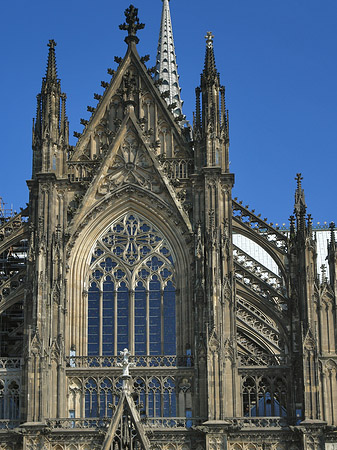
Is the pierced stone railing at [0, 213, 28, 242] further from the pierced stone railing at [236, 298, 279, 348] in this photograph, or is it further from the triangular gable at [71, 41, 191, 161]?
the pierced stone railing at [236, 298, 279, 348]

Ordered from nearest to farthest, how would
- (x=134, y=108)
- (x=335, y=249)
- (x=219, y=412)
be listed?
(x=219, y=412)
(x=335, y=249)
(x=134, y=108)

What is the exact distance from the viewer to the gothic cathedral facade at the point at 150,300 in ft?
137

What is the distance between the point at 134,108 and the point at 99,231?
5843 millimetres

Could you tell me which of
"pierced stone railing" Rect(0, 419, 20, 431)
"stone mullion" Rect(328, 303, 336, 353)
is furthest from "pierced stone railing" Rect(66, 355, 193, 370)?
"stone mullion" Rect(328, 303, 336, 353)

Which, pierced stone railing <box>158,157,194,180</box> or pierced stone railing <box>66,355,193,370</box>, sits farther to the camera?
pierced stone railing <box>158,157,194,180</box>

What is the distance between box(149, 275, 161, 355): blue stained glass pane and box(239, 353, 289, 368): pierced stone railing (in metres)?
3.40

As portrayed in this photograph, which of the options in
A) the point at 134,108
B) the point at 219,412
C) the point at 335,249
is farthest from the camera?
the point at 134,108

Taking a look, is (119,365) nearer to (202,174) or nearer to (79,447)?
(79,447)

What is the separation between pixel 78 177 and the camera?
47.1m

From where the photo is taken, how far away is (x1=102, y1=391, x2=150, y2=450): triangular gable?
135 ft

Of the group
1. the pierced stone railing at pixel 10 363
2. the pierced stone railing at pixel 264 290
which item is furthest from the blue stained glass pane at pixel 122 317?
the pierced stone railing at pixel 264 290

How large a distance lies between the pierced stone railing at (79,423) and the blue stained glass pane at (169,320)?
409 centimetres

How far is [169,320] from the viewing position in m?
45.0

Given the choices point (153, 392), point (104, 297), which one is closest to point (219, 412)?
point (153, 392)
